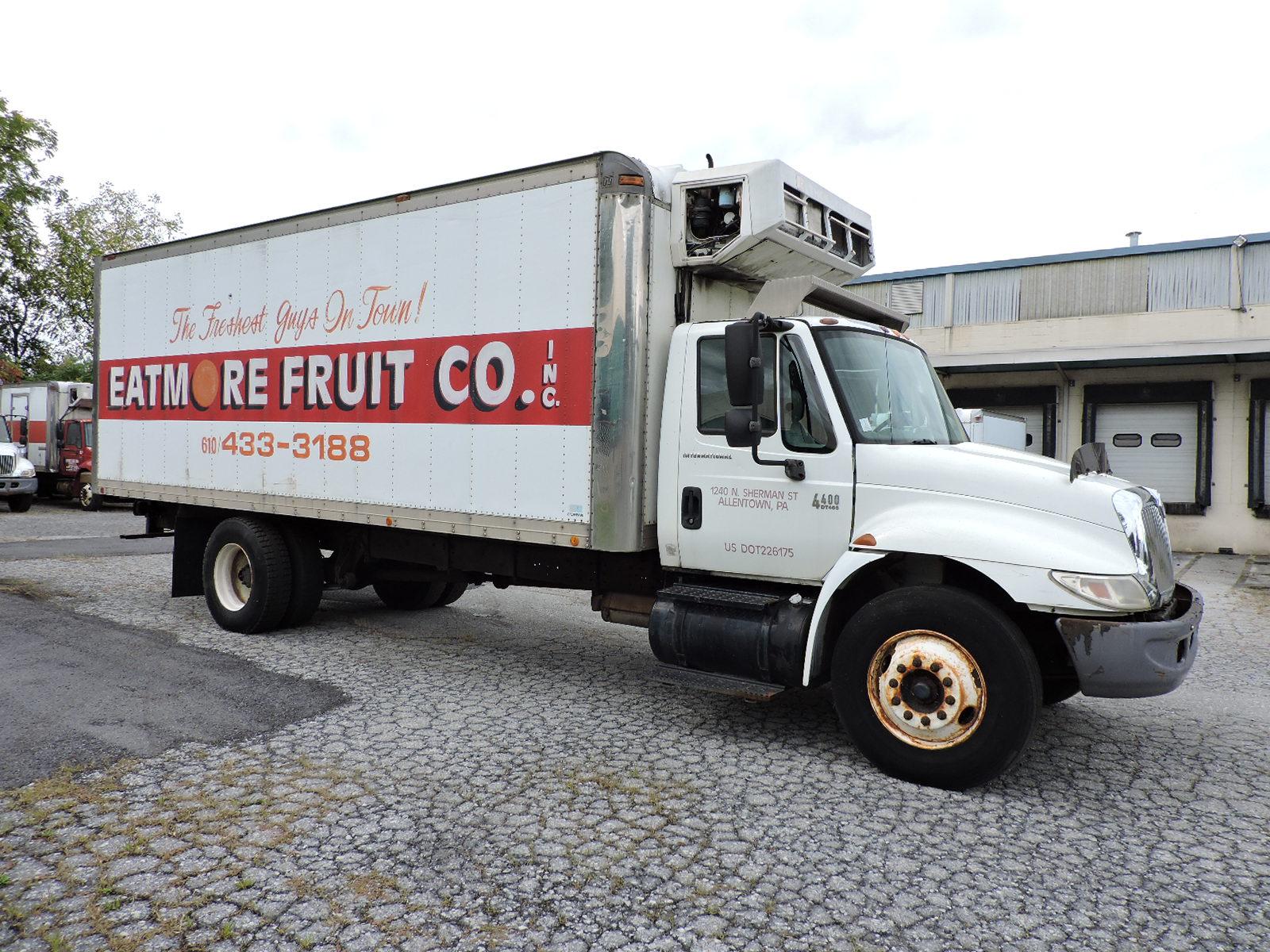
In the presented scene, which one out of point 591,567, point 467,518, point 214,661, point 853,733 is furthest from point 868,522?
point 214,661

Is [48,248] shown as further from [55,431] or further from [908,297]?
[908,297]

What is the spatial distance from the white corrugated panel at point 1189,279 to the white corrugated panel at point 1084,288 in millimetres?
181

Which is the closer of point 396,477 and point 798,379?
point 798,379

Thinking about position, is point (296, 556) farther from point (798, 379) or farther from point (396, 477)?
point (798, 379)

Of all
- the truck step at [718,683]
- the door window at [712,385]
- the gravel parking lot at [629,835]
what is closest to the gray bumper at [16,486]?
the gravel parking lot at [629,835]

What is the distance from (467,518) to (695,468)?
1751 millimetres

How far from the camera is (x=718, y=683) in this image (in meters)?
5.06

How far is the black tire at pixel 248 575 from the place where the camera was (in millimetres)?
7594

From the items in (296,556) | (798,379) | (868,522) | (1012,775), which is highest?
(798,379)

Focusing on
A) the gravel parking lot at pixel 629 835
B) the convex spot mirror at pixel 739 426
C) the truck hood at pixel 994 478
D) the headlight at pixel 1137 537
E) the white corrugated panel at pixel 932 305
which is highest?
the white corrugated panel at pixel 932 305

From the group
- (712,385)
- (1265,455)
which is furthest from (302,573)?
(1265,455)

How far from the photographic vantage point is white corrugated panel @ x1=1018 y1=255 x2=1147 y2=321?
1673 centimetres

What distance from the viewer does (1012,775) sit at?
4730 mm

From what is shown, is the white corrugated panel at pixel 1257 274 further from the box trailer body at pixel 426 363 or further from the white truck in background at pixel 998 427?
the box trailer body at pixel 426 363
